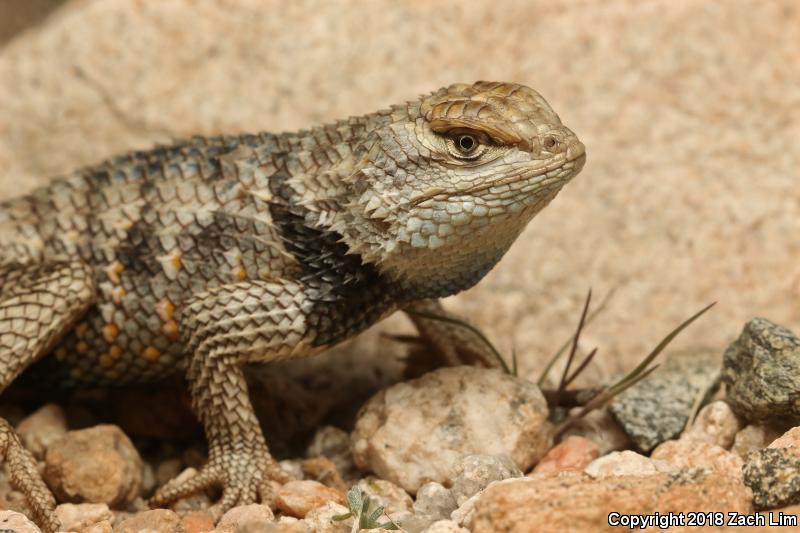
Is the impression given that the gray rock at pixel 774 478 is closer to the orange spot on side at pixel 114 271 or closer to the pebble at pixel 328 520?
the pebble at pixel 328 520

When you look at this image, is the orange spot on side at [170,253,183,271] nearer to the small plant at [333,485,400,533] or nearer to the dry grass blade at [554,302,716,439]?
the small plant at [333,485,400,533]

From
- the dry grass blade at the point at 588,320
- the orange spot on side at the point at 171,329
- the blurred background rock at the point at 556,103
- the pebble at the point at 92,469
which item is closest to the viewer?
the pebble at the point at 92,469

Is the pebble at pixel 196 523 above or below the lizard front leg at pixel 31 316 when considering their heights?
below

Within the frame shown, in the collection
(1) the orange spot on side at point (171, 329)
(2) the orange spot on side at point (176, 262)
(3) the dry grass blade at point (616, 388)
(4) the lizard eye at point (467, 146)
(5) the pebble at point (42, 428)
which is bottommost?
(3) the dry grass blade at point (616, 388)

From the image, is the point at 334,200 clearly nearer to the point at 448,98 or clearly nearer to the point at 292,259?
the point at 292,259

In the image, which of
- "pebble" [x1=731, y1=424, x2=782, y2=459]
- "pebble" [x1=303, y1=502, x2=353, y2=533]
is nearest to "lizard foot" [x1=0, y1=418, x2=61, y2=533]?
"pebble" [x1=303, y1=502, x2=353, y2=533]

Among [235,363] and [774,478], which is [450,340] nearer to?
[235,363]

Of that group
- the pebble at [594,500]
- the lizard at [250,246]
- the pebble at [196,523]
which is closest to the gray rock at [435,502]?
the pebble at [594,500]
